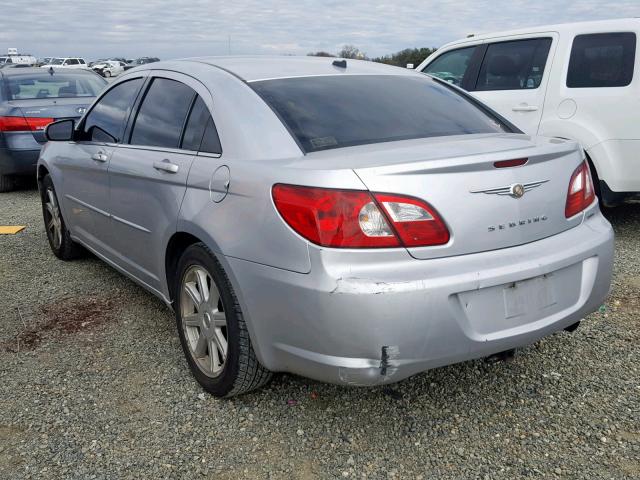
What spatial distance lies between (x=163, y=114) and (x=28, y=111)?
520cm

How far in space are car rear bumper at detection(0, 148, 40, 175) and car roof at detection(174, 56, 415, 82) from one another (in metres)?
4.75

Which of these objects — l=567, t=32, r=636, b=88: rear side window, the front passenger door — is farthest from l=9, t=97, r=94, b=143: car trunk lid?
l=567, t=32, r=636, b=88: rear side window

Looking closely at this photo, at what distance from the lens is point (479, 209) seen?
89.9 inches

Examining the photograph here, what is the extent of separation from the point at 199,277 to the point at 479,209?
4.27 ft

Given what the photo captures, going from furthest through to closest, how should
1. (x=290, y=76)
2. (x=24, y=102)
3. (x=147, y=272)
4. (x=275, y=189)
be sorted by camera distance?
1. (x=24, y=102)
2. (x=147, y=272)
3. (x=290, y=76)
4. (x=275, y=189)

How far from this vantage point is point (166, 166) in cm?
305

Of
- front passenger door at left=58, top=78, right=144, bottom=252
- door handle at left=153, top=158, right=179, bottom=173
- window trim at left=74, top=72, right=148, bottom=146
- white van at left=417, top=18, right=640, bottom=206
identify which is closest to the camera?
door handle at left=153, top=158, right=179, bottom=173

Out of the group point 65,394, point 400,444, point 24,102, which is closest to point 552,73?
point 400,444

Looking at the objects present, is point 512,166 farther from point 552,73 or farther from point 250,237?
point 552,73

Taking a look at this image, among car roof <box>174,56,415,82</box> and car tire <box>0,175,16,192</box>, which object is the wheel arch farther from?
car tire <box>0,175,16,192</box>

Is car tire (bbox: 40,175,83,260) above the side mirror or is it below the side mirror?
below

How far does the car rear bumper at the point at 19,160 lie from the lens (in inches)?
304

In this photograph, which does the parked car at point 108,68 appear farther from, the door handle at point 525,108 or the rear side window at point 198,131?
the rear side window at point 198,131

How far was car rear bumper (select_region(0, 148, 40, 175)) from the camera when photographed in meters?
7.71
